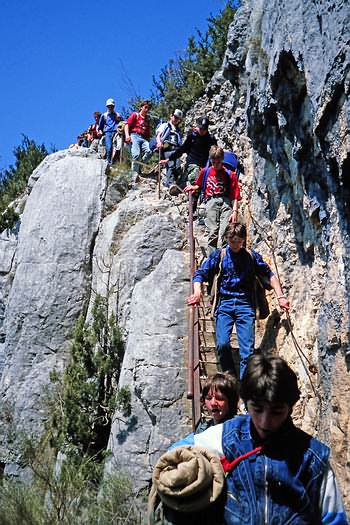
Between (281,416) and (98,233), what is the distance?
35.4ft

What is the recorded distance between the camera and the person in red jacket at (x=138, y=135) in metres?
14.6

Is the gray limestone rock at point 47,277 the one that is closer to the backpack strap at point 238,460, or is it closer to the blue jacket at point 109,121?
the blue jacket at point 109,121

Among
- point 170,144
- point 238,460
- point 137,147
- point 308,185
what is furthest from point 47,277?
point 238,460

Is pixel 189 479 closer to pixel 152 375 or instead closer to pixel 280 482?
pixel 280 482

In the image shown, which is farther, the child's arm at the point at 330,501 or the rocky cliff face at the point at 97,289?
the rocky cliff face at the point at 97,289

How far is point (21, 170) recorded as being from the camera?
21094mm

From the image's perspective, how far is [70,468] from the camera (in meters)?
7.13

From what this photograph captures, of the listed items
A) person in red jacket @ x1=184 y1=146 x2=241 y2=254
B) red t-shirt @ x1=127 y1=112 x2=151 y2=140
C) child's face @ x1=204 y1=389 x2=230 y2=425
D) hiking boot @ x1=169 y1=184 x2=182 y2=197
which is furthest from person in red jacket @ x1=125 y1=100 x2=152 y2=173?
child's face @ x1=204 y1=389 x2=230 y2=425

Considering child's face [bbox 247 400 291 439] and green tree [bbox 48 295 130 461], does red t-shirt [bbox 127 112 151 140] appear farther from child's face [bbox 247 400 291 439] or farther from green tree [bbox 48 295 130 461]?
child's face [bbox 247 400 291 439]

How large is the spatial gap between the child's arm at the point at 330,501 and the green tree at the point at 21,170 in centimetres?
1743

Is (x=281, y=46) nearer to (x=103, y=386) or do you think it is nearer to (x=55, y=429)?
(x=103, y=386)

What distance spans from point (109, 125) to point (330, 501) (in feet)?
44.5

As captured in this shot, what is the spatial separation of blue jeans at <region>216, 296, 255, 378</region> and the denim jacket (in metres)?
3.92

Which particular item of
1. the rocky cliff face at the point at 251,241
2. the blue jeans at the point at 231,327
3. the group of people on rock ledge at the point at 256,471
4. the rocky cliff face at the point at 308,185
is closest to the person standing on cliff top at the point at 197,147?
the rocky cliff face at the point at 251,241
